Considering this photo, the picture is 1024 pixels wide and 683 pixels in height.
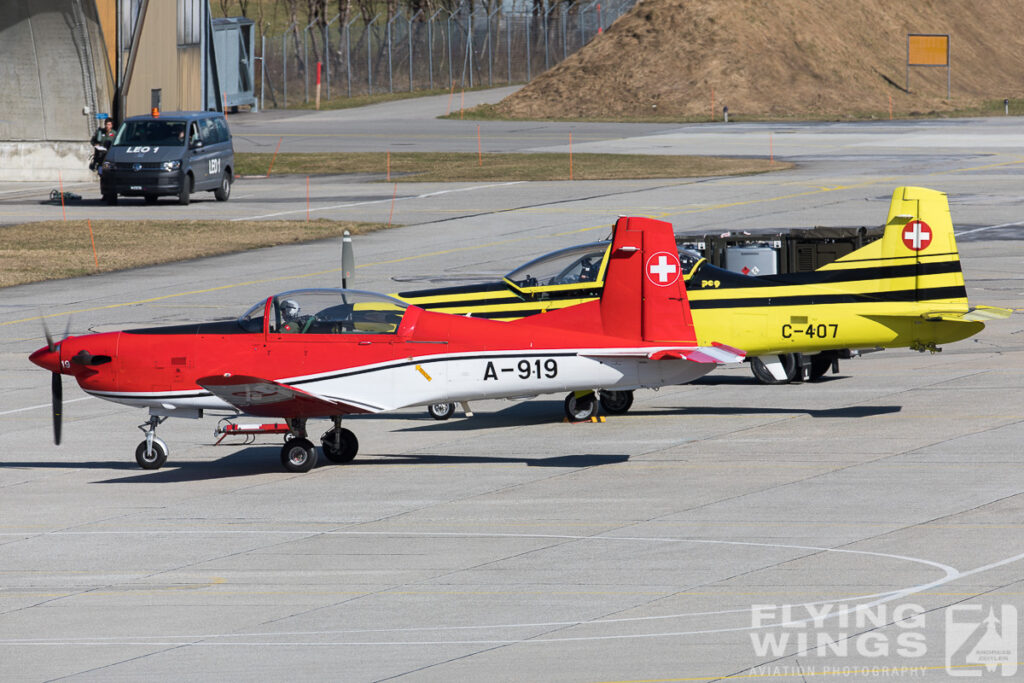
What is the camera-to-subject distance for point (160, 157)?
43.1m

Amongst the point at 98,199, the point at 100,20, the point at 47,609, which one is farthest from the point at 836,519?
the point at 100,20

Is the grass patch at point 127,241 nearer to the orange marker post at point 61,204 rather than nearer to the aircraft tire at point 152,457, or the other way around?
the orange marker post at point 61,204

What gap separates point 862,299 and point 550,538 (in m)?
6.94

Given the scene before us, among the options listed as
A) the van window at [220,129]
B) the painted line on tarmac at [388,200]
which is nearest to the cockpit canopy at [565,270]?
the painted line on tarmac at [388,200]

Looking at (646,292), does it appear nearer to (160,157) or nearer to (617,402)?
(617,402)

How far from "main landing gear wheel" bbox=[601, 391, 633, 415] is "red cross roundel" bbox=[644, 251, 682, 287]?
294 centimetres

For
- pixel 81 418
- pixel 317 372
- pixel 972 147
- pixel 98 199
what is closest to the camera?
pixel 317 372

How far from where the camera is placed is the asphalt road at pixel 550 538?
10.1m

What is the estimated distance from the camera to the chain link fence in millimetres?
87875

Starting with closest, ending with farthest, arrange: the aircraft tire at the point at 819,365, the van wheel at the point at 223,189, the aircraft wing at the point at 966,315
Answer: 1. the aircraft wing at the point at 966,315
2. the aircraft tire at the point at 819,365
3. the van wheel at the point at 223,189

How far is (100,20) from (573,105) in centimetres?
3277

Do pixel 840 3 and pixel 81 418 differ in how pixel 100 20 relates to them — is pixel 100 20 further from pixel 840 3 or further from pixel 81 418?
pixel 840 3

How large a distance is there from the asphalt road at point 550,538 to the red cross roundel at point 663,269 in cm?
200

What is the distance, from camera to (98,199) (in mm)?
46406
